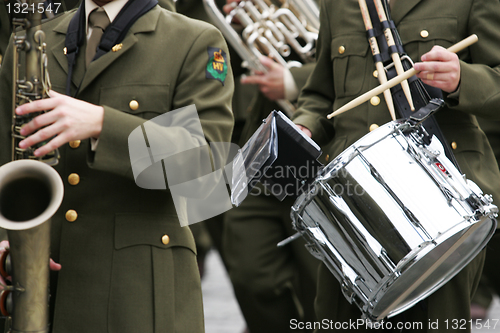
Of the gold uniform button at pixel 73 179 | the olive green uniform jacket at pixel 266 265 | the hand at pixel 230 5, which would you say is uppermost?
the gold uniform button at pixel 73 179

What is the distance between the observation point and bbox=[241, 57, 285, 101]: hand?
4.41 m

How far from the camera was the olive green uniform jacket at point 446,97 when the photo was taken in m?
2.77

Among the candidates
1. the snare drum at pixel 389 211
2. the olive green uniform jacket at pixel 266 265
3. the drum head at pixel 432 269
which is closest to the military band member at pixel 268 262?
the olive green uniform jacket at pixel 266 265

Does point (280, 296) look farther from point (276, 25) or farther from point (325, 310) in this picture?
point (276, 25)

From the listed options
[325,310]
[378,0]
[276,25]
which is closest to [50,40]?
[378,0]

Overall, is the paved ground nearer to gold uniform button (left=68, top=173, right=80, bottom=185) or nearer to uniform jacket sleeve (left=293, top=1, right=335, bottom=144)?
uniform jacket sleeve (left=293, top=1, right=335, bottom=144)

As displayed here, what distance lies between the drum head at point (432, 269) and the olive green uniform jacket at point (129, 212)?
0.65 meters

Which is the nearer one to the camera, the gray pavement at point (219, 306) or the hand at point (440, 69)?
the hand at point (440, 69)

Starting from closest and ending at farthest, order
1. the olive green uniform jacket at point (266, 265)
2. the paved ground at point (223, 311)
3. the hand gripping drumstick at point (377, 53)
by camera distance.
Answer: the hand gripping drumstick at point (377, 53) → the olive green uniform jacket at point (266, 265) → the paved ground at point (223, 311)

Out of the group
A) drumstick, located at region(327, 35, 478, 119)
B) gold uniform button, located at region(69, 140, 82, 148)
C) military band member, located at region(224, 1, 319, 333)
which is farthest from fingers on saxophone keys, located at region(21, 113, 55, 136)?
military band member, located at region(224, 1, 319, 333)

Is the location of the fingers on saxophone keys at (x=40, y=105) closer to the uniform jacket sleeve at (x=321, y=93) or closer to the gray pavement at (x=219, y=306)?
the uniform jacket sleeve at (x=321, y=93)

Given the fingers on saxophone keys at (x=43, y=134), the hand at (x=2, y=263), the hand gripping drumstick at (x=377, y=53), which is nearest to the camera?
the fingers on saxophone keys at (x=43, y=134)

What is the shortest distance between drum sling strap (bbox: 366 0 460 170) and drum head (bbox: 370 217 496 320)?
307 mm

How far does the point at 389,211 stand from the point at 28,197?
3.59ft
